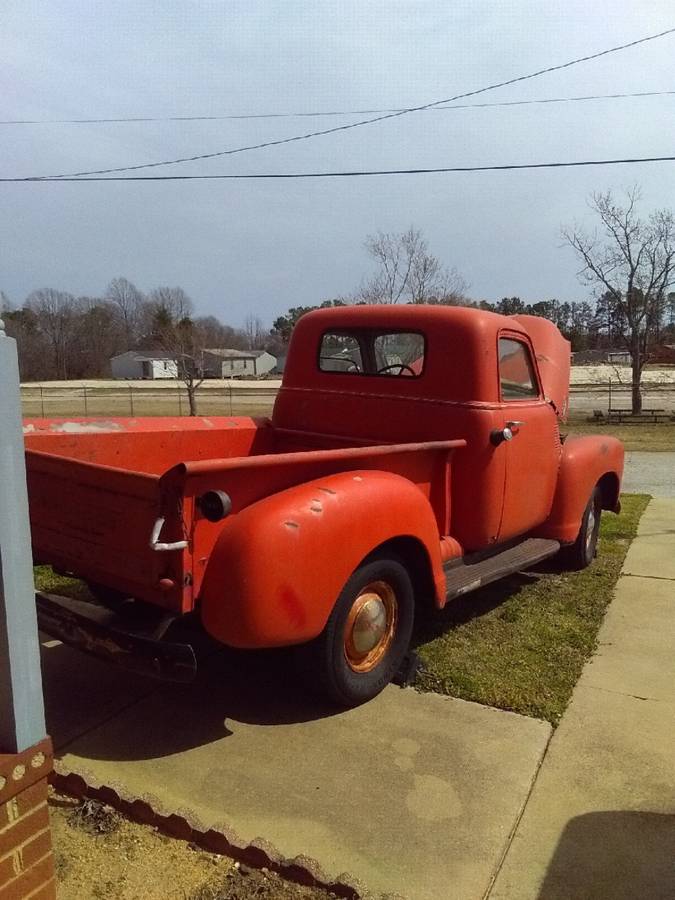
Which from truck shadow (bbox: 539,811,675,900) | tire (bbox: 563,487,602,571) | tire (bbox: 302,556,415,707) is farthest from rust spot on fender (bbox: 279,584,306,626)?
tire (bbox: 563,487,602,571)

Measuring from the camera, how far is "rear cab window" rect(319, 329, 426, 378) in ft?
15.6

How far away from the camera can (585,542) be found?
587 cm

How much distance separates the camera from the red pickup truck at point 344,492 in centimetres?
291

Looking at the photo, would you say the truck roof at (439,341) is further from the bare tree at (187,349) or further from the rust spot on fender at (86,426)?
the bare tree at (187,349)

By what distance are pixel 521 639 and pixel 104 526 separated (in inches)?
104

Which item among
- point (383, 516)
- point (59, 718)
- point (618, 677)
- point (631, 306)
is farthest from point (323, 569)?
point (631, 306)

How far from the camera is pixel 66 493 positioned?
3.32 m

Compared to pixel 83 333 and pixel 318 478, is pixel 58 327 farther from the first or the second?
pixel 318 478

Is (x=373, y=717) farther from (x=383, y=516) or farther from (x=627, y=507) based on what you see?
(x=627, y=507)

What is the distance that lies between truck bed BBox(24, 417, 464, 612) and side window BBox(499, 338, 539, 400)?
2.55 ft

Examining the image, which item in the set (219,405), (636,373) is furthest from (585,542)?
(219,405)

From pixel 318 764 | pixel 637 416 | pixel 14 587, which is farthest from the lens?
pixel 637 416

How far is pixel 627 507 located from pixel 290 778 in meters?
6.77

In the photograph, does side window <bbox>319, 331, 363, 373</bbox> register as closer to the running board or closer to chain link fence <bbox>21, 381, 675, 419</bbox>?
the running board
